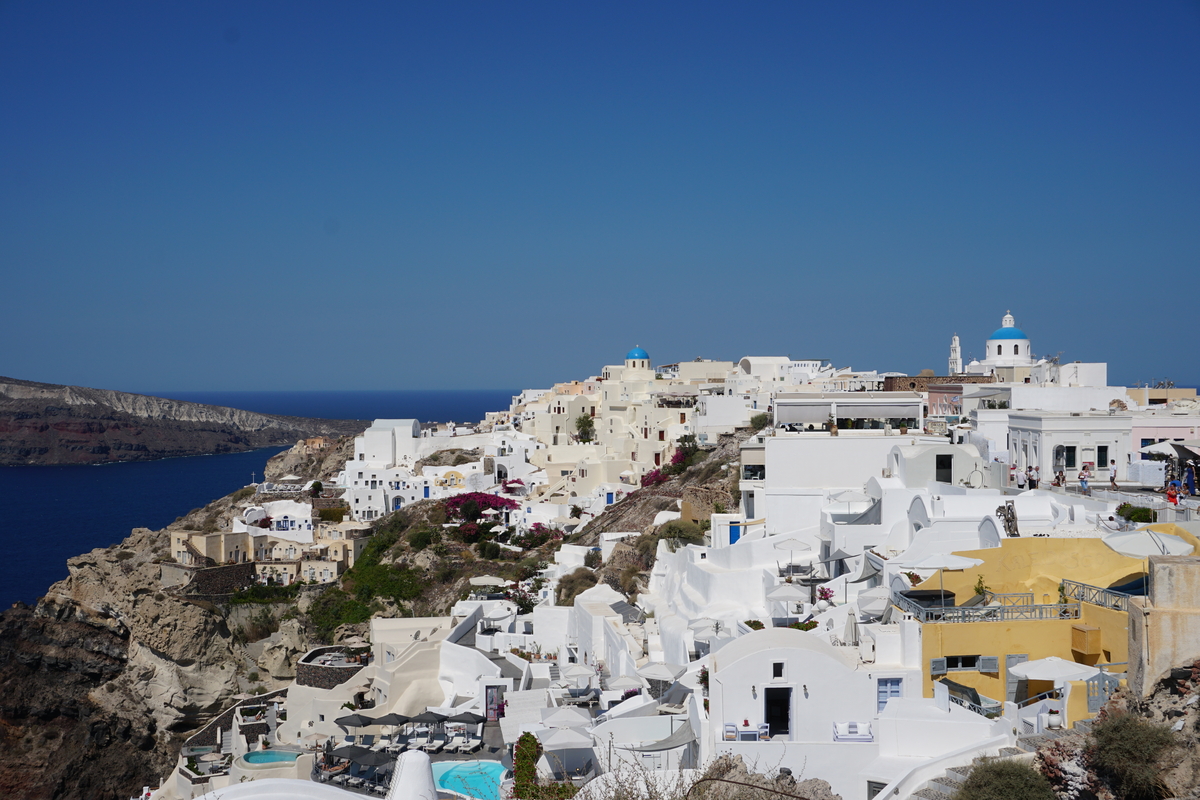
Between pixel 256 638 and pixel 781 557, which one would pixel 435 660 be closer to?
pixel 781 557

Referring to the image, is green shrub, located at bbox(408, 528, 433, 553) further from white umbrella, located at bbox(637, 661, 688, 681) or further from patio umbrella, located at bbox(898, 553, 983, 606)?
patio umbrella, located at bbox(898, 553, 983, 606)

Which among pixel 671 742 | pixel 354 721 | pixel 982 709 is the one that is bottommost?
pixel 354 721

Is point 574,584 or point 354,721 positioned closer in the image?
point 354,721

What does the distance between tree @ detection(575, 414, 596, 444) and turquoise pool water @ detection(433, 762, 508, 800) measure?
38.5 metres

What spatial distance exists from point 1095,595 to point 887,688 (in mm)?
2703

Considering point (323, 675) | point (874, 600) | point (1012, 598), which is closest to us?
point (1012, 598)

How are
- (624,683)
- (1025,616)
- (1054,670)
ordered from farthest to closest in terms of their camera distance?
(624,683)
(1025,616)
(1054,670)

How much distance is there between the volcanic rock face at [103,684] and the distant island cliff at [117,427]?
111 m

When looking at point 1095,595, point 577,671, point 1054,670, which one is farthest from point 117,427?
point 1054,670

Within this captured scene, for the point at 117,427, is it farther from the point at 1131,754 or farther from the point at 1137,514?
the point at 1131,754

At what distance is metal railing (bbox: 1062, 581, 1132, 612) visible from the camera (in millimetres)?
11203

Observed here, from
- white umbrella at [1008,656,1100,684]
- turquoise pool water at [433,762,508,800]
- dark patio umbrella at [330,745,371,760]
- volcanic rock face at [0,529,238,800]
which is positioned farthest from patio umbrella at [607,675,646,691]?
volcanic rock face at [0,529,238,800]

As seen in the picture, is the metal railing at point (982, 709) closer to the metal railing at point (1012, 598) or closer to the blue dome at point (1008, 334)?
the metal railing at point (1012, 598)

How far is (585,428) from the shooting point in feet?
180
